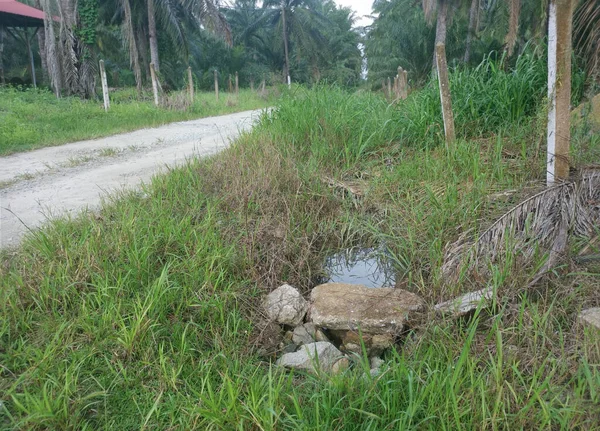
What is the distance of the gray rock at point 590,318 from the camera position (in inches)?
92.5

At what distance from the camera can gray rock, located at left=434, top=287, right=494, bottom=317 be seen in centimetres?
273

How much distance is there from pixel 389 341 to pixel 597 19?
13.0 ft

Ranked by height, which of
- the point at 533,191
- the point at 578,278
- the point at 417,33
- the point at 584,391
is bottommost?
the point at 584,391

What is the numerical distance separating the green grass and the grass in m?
4.36

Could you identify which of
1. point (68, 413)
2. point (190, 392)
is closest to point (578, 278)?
point (190, 392)

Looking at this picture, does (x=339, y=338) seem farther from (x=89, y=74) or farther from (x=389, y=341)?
(x=89, y=74)

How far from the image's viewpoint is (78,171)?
18.8ft

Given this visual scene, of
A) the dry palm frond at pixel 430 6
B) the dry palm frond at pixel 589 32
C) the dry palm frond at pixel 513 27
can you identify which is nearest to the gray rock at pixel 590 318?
the dry palm frond at pixel 589 32

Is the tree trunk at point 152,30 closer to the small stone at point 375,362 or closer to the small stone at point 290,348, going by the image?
the small stone at point 290,348

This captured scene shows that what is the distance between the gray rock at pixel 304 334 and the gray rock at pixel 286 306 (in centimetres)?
5

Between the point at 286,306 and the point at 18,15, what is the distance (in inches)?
875

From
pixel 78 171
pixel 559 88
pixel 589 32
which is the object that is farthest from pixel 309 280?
pixel 589 32

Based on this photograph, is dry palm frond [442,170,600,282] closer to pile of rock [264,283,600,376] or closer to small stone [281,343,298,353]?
pile of rock [264,283,600,376]

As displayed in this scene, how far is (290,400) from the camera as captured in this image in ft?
7.38
